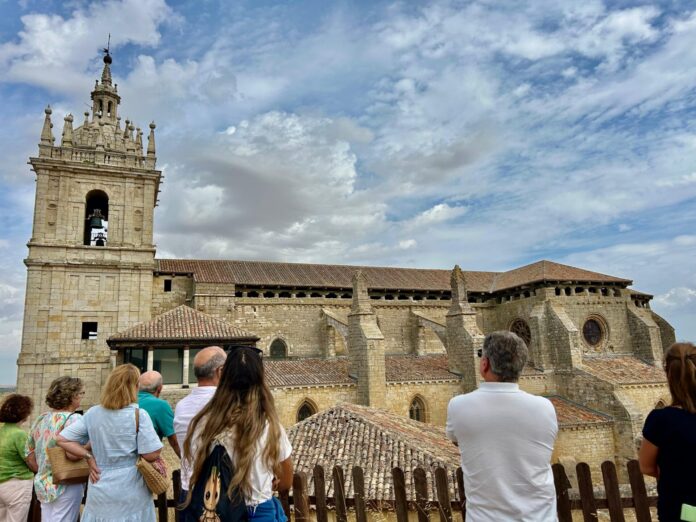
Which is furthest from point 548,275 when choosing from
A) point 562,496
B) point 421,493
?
point 421,493

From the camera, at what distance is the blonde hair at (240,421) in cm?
242

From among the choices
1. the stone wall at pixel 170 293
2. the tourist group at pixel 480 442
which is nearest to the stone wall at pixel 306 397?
the stone wall at pixel 170 293

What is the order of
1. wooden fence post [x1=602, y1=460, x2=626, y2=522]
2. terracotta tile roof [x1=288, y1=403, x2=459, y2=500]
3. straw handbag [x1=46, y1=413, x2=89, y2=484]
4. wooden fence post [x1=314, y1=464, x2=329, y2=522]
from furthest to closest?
1. terracotta tile roof [x1=288, y1=403, x2=459, y2=500]
2. wooden fence post [x1=314, y1=464, x2=329, y2=522]
3. wooden fence post [x1=602, y1=460, x2=626, y2=522]
4. straw handbag [x1=46, y1=413, x2=89, y2=484]

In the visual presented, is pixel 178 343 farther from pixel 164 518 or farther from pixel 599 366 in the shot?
pixel 599 366

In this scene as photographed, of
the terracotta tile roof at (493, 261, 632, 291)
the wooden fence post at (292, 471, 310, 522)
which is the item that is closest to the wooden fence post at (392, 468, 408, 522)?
the wooden fence post at (292, 471, 310, 522)

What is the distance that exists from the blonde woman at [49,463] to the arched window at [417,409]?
17.8m

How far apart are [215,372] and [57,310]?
66.5ft

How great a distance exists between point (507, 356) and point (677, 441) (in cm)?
110

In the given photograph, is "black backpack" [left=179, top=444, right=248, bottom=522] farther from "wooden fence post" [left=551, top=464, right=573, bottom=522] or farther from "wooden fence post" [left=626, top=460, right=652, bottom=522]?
"wooden fence post" [left=626, top=460, right=652, bottom=522]

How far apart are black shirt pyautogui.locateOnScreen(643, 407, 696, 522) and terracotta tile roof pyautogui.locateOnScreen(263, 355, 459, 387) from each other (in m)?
16.2

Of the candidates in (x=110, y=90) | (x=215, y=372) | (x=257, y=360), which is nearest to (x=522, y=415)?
(x=257, y=360)

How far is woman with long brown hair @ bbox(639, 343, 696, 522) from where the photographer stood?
103 inches

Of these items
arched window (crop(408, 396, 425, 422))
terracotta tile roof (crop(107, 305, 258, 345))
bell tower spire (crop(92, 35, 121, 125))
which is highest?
bell tower spire (crop(92, 35, 121, 125))

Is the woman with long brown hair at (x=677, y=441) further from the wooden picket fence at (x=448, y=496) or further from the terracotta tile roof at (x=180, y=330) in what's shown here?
the terracotta tile roof at (x=180, y=330)
